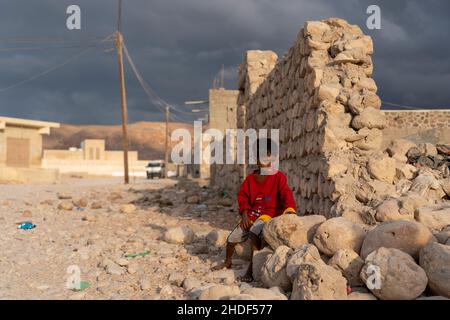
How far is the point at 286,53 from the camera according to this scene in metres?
7.11

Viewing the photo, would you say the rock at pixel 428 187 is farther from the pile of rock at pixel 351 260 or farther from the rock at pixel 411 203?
the pile of rock at pixel 351 260

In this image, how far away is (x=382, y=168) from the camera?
472 cm

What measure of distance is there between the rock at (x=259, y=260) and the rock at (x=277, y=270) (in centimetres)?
13

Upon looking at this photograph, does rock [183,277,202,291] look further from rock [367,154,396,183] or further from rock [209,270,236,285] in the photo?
rock [367,154,396,183]

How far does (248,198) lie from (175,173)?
32.0m

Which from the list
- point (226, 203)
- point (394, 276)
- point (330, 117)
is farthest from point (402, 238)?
point (226, 203)

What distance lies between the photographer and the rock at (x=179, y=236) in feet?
17.9

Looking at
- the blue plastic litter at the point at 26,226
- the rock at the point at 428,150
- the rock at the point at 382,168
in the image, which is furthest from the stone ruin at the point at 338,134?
the blue plastic litter at the point at 26,226

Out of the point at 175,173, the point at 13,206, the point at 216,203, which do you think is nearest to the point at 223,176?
the point at 216,203

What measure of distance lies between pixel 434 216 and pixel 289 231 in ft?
4.28

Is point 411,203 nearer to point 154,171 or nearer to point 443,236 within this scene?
point 443,236

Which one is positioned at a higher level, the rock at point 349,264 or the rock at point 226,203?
the rock at point 349,264
